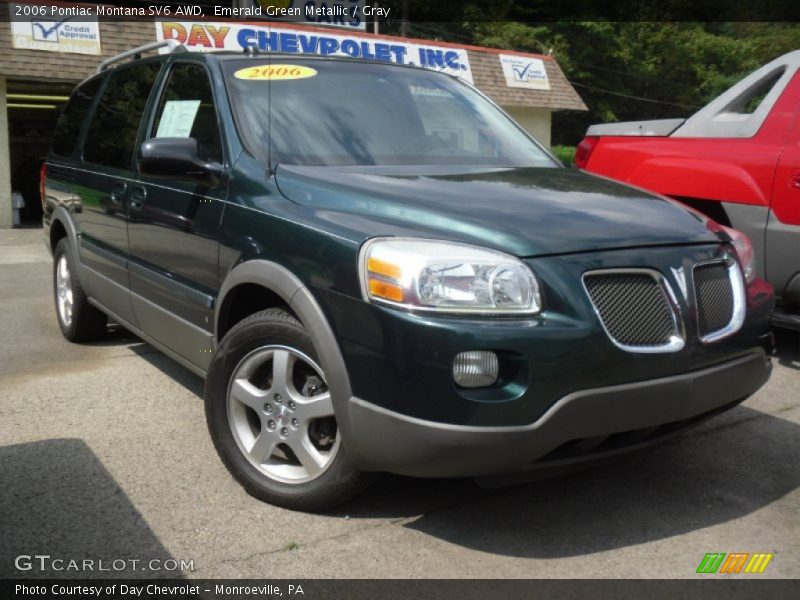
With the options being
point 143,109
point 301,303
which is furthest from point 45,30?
point 301,303

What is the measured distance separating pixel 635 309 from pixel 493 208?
60cm

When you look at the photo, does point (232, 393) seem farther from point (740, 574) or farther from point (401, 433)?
point (740, 574)

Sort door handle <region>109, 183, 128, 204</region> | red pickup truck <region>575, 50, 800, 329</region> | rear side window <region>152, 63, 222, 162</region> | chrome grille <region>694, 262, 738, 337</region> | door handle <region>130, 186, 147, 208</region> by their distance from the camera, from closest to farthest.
A: 1. chrome grille <region>694, 262, 738, 337</region>
2. rear side window <region>152, 63, 222, 162</region>
3. door handle <region>130, 186, 147, 208</region>
4. door handle <region>109, 183, 128, 204</region>
5. red pickup truck <region>575, 50, 800, 329</region>

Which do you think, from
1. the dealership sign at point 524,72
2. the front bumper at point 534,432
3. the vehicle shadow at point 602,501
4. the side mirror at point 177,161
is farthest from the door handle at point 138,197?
the dealership sign at point 524,72

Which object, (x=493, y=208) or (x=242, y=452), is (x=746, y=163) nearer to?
→ (x=493, y=208)

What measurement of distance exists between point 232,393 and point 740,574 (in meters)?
1.92

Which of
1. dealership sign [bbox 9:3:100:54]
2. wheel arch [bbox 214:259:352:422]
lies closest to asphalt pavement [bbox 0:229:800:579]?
wheel arch [bbox 214:259:352:422]

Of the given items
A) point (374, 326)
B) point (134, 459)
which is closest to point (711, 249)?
point (374, 326)

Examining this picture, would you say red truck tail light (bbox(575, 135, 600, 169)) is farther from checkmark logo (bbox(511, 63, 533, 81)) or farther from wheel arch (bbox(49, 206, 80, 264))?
checkmark logo (bbox(511, 63, 533, 81))

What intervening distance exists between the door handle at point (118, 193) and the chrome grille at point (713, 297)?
9.64ft

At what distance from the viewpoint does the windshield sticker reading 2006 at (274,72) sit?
3.86 metres

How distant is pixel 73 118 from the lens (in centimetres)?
575

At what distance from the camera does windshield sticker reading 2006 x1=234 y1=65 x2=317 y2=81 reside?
3.86 meters

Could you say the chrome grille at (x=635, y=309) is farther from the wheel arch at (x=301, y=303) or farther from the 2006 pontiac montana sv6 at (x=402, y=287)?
the wheel arch at (x=301, y=303)
